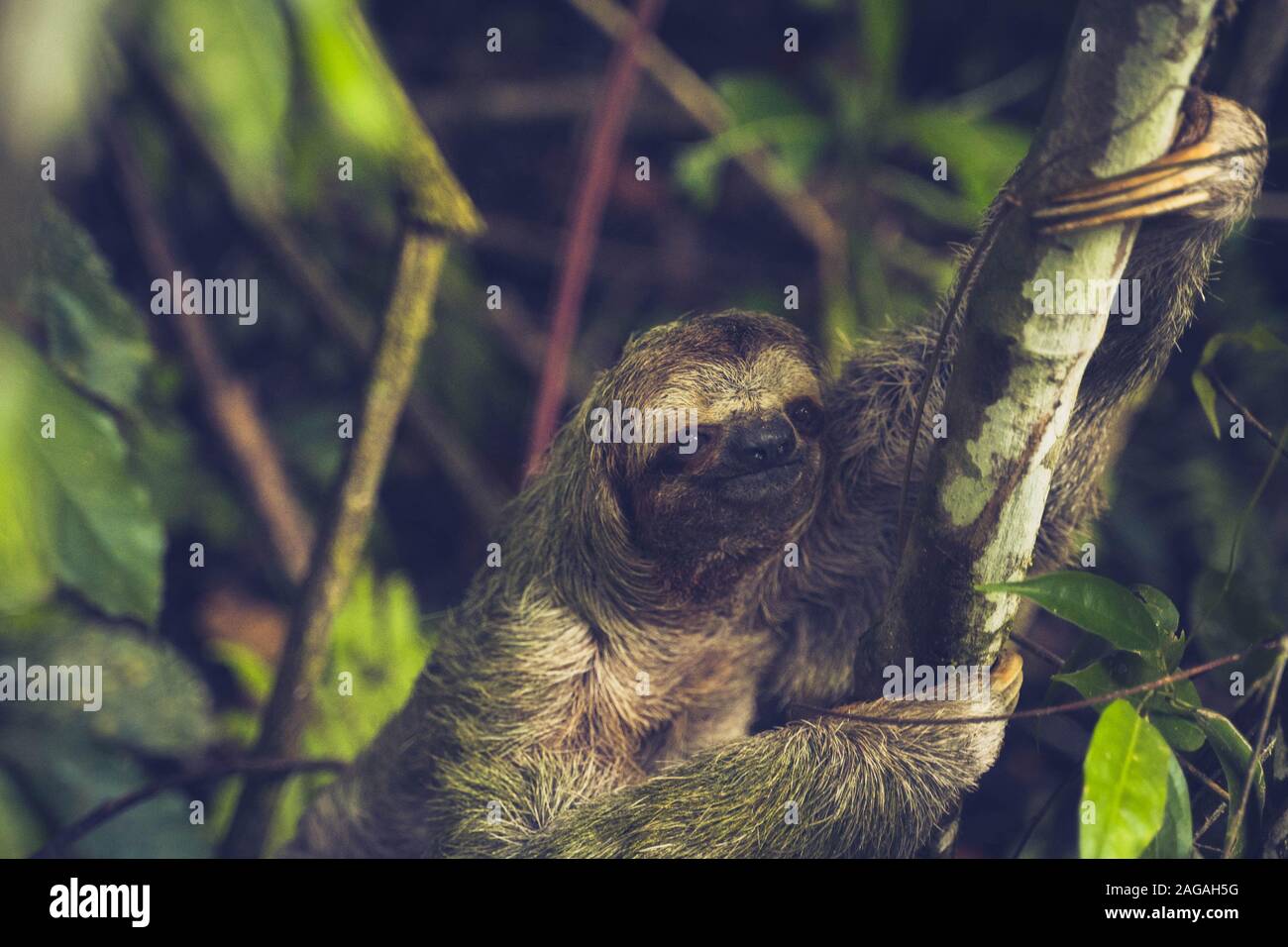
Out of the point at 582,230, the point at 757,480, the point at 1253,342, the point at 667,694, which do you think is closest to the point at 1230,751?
the point at 1253,342

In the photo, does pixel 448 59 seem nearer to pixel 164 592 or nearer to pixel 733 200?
pixel 733 200

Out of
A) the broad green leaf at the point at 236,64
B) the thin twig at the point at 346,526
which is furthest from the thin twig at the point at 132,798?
the broad green leaf at the point at 236,64

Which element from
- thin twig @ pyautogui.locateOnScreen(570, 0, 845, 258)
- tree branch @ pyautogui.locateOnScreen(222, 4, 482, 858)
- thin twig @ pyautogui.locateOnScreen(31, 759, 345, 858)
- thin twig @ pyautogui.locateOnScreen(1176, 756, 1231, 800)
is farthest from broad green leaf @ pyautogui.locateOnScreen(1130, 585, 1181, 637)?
thin twig @ pyautogui.locateOnScreen(570, 0, 845, 258)

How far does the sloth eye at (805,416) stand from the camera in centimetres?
238

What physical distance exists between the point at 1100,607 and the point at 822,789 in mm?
708

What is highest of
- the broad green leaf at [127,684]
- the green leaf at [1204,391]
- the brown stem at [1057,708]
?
the green leaf at [1204,391]

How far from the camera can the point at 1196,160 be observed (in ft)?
5.78

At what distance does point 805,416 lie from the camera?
241 centimetres

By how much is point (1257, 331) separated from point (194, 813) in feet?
10.3

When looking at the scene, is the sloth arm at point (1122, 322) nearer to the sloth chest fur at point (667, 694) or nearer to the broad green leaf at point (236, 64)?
the sloth chest fur at point (667, 694)

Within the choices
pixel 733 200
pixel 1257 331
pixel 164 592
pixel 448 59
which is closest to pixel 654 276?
pixel 733 200

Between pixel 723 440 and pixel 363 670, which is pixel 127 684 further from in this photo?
pixel 723 440

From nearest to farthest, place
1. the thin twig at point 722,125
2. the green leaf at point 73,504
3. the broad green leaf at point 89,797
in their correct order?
the green leaf at point 73,504 < the broad green leaf at point 89,797 < the thin twig at point 722,125

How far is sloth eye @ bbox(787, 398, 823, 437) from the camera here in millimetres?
2385
